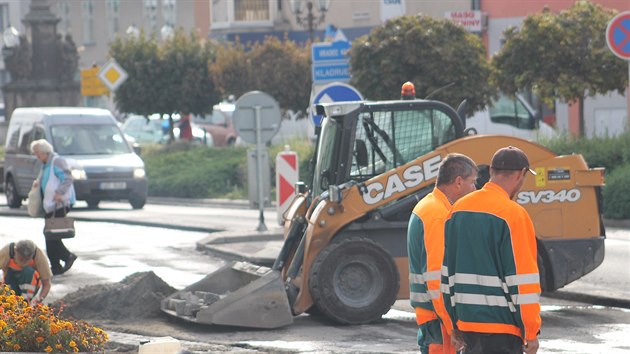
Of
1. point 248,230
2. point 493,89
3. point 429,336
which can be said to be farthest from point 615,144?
point 429,336

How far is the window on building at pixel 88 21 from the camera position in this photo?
3174 inches

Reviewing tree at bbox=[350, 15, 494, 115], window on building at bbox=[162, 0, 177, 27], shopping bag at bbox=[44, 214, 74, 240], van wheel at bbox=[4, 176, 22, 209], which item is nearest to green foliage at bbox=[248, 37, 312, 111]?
tree at bbox=[350, 15, 494, 115]

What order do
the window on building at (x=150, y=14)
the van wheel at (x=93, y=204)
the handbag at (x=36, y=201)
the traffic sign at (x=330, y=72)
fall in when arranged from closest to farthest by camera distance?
the handbag at (x=36, y=201) < the traffic sign at (x=330, y=72) < the van wheel at (x=93, y=204) < the window on building at (x=150, y=14)

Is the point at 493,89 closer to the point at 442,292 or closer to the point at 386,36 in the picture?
the point at 386,36

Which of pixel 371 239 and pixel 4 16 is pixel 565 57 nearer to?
pixel 371 239

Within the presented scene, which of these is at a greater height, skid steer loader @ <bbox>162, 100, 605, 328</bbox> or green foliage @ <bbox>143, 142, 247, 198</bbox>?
skid steer loader @ <bbox>162, 100, 605, 328</bbox>

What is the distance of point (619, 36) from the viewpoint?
21875 millimetres

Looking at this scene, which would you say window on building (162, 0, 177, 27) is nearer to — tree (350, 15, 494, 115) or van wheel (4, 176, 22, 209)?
tree (350, 15, 494, 115)

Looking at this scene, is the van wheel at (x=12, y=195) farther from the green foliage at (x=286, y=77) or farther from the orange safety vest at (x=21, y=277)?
the orange safety vest at (x=21, y=277)

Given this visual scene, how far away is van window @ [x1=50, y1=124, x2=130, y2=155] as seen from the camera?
1154 inches

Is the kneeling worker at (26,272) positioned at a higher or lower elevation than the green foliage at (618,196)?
higher

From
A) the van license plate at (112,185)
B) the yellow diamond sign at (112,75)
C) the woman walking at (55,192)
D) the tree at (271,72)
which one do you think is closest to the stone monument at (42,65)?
the tree at (271,72)

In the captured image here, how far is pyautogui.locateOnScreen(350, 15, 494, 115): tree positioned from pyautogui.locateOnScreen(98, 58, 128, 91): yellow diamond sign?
7023 millimetres

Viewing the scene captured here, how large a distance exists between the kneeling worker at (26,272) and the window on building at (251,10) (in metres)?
46.3
